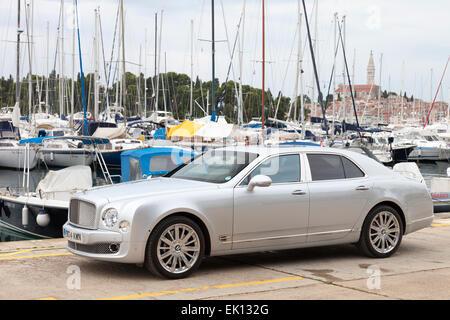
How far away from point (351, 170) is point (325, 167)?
426mm

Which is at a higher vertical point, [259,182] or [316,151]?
[316,151]

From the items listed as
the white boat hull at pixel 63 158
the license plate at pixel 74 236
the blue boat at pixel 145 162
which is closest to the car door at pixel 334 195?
the license plate at pixel 74 236

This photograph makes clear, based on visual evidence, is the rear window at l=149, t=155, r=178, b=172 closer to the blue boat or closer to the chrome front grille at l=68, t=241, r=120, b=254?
the blue boat

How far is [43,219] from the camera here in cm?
1452

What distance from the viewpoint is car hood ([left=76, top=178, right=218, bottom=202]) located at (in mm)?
7547

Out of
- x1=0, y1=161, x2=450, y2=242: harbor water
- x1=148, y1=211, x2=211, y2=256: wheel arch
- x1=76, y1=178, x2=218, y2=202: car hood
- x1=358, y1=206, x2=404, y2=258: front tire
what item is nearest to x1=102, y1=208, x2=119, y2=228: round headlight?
x1=76, y1=178, x2=218, y2=202: car hood

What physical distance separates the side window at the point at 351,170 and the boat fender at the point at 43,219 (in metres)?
7.85

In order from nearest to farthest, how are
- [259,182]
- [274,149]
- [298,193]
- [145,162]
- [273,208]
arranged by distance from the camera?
1. [259,182]
2. [273,208]
3. [298,193]
4. [274,149]
5. [145,162]

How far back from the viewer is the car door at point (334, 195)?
27.9 feet

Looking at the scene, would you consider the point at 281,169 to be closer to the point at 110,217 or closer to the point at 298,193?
the point at 298,193

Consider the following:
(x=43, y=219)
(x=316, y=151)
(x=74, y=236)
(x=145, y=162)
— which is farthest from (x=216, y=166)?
(x=145, y=162)

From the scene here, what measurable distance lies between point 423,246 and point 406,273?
2237mm
